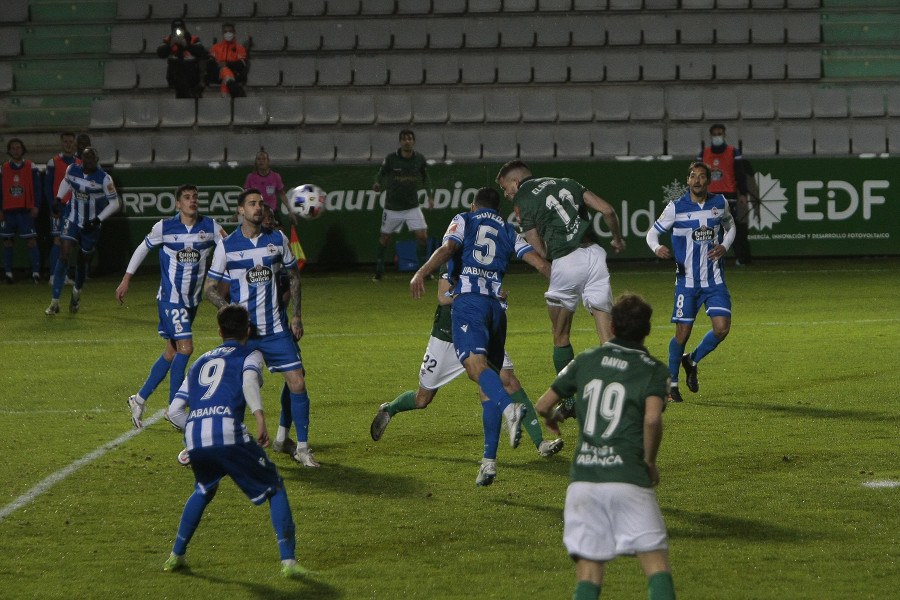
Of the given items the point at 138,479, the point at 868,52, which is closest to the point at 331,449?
the point at 138,479

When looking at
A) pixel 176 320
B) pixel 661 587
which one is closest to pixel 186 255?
pixel 176 320

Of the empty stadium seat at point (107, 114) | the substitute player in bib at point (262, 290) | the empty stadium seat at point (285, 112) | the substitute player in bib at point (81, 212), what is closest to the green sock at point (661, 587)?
the substitute player in bib at point (262, 290)

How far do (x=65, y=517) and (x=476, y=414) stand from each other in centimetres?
377

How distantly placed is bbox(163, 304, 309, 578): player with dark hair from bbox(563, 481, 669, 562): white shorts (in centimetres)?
175

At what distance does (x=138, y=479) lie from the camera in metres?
7.61

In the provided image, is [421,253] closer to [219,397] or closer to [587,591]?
[219,397]

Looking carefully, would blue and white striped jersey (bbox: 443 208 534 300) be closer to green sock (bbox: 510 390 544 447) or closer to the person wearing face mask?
green sock (bbox: 510 390 544 447)

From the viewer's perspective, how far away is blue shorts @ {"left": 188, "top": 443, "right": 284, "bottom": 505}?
18.2ft

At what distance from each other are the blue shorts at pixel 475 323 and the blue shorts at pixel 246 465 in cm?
212

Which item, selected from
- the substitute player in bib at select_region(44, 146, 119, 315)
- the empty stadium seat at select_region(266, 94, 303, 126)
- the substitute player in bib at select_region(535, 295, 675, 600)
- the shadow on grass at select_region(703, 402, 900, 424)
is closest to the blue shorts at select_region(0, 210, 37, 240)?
the substitute player in bib at select_region(44, 146, 119, 315)

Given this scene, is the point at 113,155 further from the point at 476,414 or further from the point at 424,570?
the point at 424,570

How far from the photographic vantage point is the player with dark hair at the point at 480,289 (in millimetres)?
7332

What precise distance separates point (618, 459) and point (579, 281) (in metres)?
4.60

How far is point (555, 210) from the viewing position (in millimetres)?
8859
